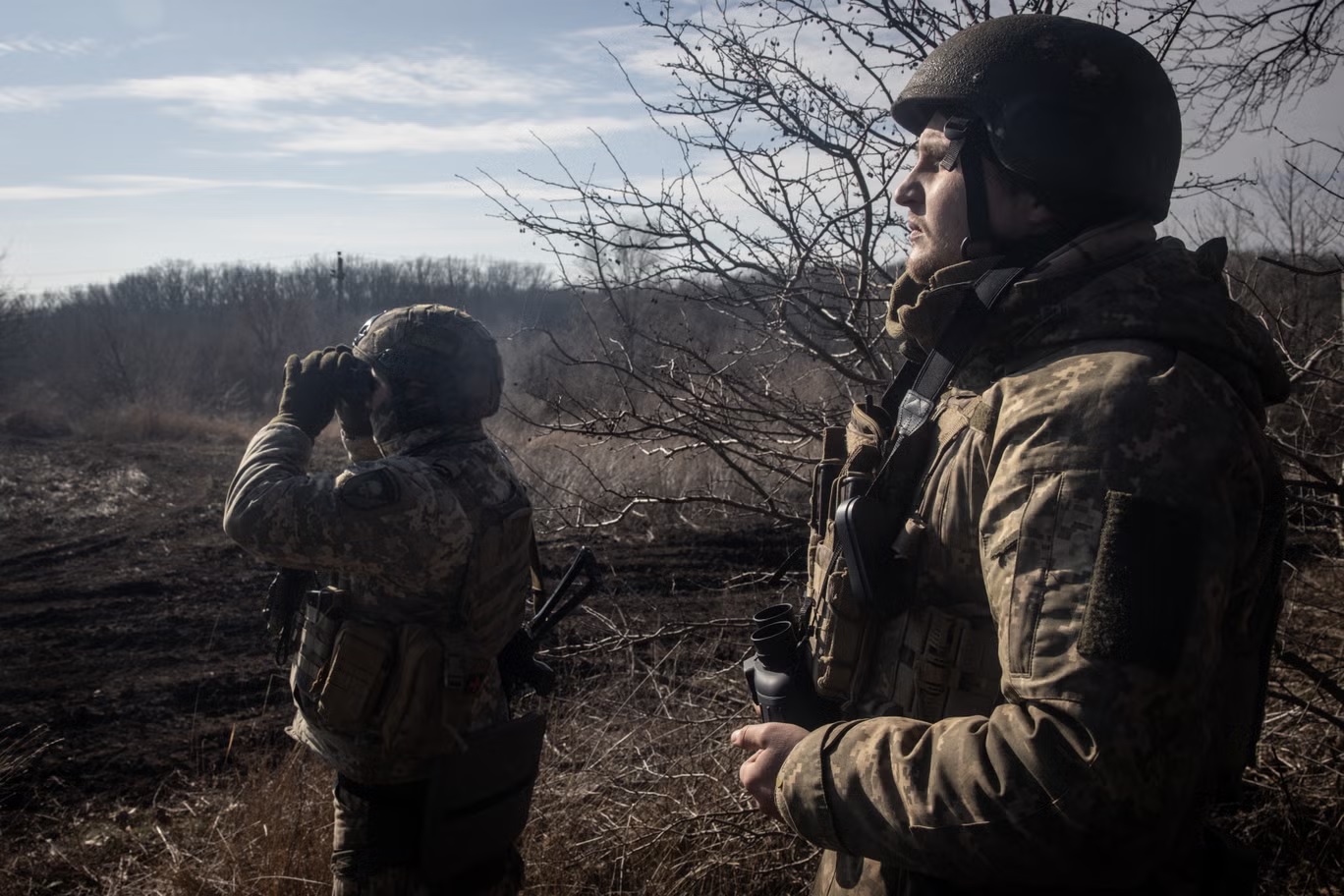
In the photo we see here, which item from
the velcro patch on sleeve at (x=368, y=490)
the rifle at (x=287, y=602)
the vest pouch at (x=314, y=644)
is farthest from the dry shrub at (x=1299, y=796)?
the rifle at (x=287, y=602)

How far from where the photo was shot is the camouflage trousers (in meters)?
2.75

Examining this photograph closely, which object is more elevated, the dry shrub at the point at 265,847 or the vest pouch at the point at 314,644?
the vest pouch at the point at 314,644

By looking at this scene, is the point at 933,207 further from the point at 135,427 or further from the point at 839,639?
the point at 135,427

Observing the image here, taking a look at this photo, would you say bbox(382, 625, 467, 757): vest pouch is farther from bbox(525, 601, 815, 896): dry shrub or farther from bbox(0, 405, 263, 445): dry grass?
bbox(0, 405, 263, 445): dry grass

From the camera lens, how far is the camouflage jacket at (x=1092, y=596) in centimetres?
113

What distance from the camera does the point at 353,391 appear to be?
9.96 feet

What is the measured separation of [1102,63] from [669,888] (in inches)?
118

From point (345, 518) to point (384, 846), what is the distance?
96 centimetres

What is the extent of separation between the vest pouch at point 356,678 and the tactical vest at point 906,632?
1527 mm

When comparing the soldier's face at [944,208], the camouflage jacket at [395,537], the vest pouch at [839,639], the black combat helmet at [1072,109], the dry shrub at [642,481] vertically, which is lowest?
the dry shrub at [642,481]

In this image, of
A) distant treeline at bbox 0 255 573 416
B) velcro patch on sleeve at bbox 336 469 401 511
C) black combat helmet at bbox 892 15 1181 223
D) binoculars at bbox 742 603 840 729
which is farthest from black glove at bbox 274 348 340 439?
distant treeline at bbox 0 255 573 416

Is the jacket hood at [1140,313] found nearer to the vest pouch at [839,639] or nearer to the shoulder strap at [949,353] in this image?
the shoulder strap at [949,353]

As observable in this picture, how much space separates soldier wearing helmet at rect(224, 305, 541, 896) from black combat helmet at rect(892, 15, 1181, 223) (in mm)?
1805

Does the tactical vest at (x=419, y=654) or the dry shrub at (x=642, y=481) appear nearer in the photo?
the tactical vest at (x=419, y=654)
